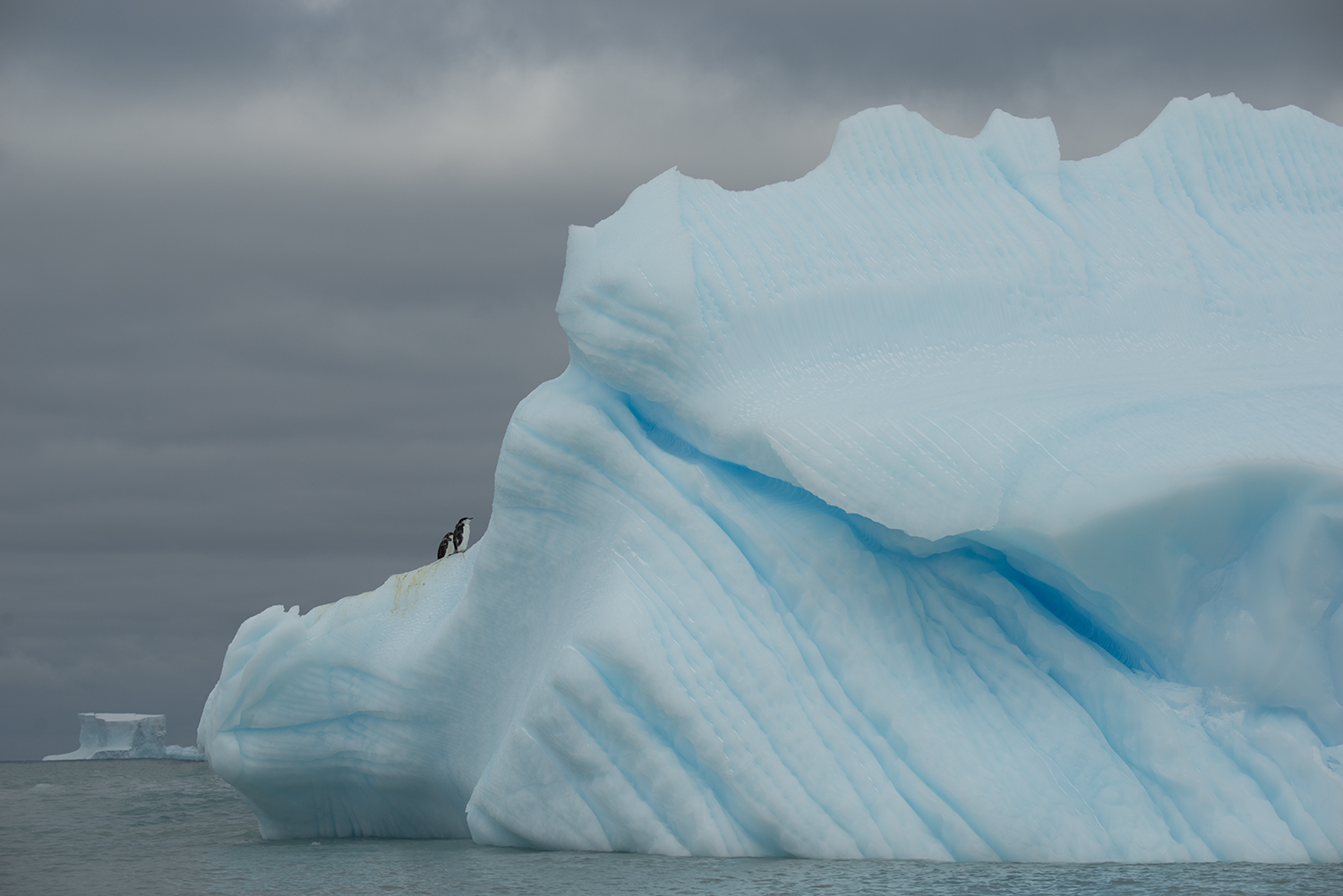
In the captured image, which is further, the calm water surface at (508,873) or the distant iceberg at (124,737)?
the distant iceberg at (124,737)

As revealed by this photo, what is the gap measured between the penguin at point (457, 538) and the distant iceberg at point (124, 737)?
91.7 feet

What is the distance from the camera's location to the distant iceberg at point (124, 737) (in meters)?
37.8

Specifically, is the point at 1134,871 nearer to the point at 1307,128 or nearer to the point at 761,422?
the point at 761,422

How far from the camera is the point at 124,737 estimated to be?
39625 mm

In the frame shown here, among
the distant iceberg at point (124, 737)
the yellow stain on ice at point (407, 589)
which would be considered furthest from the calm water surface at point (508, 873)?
the distant iceberg at point (124, 737)

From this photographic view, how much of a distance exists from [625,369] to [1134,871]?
3.93 metres

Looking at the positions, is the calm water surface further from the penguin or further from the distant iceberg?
the distant iceberg

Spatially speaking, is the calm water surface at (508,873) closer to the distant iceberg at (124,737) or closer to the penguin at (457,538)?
the penguin at (457,538)

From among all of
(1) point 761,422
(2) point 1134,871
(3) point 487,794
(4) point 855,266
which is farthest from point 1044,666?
(3) point 487,794

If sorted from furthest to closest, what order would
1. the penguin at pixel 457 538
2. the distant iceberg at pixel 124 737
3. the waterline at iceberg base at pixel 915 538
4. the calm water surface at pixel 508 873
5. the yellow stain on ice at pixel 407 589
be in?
1. the distant iceberg at pixel 124 737
2. the penguin at pixel 457 538
3. the yellow stain on ice at pixel 407 589
4. the waterline at iceberg base at pixel 915 538
5. the calm water surface at pixel 508 873

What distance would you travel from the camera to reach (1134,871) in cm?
559

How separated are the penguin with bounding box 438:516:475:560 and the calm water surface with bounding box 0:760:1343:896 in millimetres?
3945

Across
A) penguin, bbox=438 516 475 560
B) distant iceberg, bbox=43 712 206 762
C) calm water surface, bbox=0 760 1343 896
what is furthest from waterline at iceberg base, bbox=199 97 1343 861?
distant iceberg, bbox=43 712 206 762

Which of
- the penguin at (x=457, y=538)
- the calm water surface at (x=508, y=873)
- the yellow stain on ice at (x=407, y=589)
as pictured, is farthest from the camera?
the penguin at (x=457, y=538)
